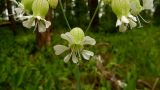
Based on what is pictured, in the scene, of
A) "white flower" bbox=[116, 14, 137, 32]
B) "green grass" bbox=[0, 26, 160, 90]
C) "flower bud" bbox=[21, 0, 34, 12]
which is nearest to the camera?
"white flower" bbox=[116, 14, 137, 32]

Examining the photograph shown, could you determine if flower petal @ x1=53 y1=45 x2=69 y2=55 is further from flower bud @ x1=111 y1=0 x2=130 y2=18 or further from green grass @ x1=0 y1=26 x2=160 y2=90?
green grass @ x1=0 y1=26 x2=160 y2=90

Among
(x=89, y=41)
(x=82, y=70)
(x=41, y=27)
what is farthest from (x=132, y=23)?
(x=82, y=70)

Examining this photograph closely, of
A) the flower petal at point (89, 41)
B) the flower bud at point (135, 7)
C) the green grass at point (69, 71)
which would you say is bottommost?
the green grass at point (69, 71)

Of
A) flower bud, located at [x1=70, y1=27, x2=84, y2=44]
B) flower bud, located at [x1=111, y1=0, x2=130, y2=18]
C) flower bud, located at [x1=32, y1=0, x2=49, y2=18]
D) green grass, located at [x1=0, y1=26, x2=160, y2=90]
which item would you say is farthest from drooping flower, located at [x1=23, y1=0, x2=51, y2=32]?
green grass, located at [x1=0, y1=26, x2=160, y2=90]

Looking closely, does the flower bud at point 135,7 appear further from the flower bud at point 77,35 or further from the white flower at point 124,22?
the flower bud at point 77,35

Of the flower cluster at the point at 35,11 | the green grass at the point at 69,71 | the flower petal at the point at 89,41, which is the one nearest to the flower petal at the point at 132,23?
the flower petal at the point at 89,41

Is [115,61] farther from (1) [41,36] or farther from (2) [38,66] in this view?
(1) [41,36]

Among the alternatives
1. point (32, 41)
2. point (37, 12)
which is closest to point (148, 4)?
point (37, 12)

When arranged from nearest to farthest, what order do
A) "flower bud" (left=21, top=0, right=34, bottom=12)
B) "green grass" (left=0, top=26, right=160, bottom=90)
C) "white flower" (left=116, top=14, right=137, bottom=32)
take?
"white flower" (left=116, top=14, right=137, bottom=32), "flower bud" (left=21, top=0, right=34, bottom=12), "green grass" (left=0, top=26, right=160, bottom=90)

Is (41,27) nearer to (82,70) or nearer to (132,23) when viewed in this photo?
(132,23)
